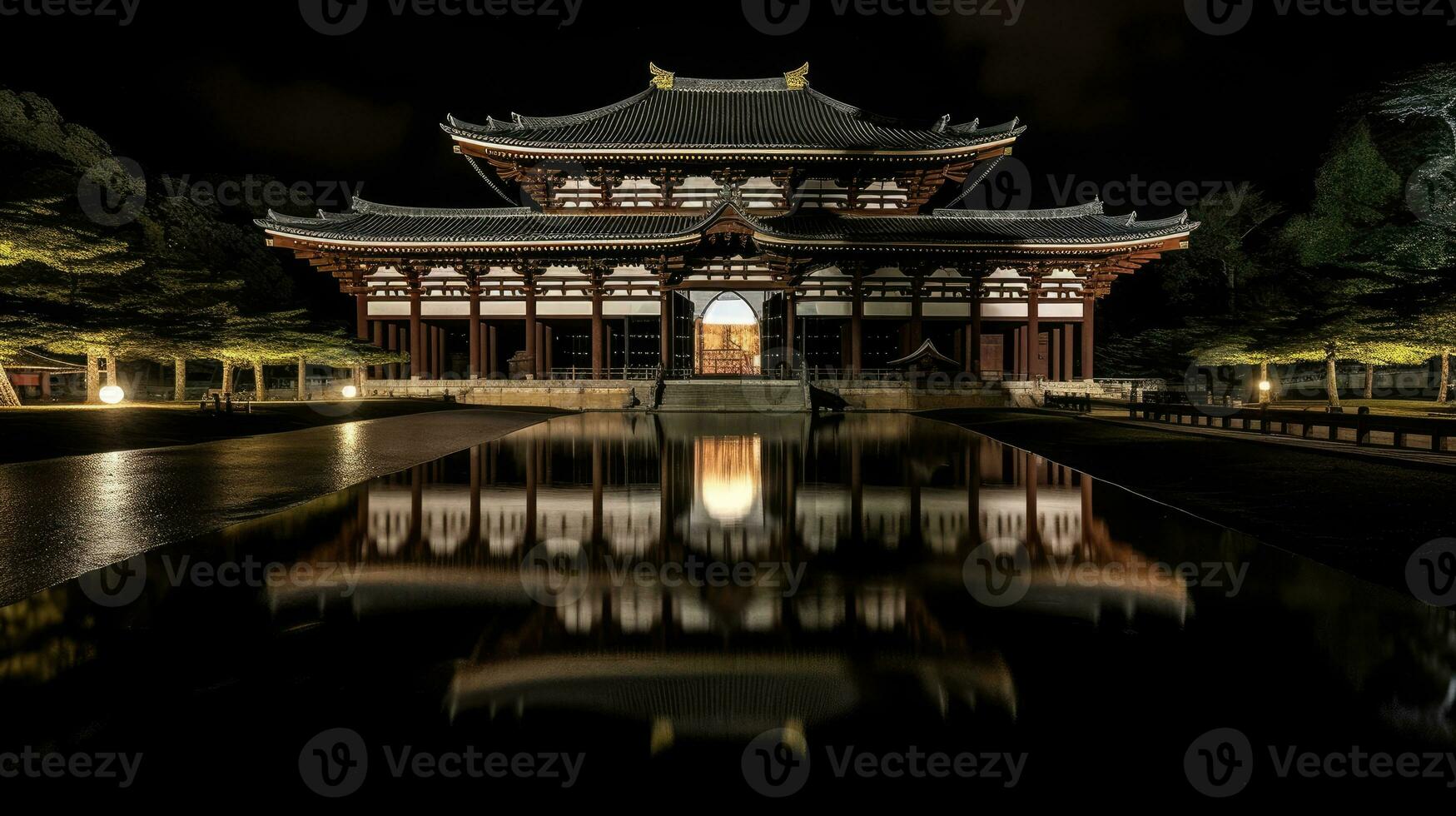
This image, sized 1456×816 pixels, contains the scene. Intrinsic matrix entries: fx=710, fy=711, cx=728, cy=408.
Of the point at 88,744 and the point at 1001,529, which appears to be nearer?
the point at 88,744

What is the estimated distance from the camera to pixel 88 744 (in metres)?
2.86

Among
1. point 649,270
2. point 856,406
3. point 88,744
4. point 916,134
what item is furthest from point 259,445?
point 916,134

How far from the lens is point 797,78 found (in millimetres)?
37375

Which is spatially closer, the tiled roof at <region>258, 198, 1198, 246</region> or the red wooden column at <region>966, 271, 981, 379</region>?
the tiled roof at <region>258, 198, 1198, 246</region>

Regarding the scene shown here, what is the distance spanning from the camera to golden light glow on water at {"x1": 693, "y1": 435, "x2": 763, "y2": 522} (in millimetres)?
8172

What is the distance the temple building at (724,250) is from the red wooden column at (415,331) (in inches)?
2.8

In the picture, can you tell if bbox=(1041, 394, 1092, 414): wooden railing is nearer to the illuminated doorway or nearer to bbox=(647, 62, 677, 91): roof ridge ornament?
the illuminated doorway

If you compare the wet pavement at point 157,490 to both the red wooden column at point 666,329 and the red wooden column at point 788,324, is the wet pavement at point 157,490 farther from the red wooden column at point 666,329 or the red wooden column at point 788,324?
the red wooden column at point 788,324

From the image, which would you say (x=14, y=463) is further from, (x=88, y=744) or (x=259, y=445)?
(x=88, y=744)

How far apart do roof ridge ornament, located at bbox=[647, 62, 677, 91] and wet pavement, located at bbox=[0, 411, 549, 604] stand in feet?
89.5

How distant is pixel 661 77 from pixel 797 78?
7.12 metres

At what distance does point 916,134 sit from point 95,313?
105 ft

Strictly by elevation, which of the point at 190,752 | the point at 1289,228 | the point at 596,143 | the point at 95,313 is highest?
the point at 596,143

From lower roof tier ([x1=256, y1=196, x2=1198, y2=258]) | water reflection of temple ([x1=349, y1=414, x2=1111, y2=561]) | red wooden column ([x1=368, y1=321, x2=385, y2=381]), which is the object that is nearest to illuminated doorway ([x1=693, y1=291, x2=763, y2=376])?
lower roof tier ([x1=256, y1=196, x2=1198, y2=258])
